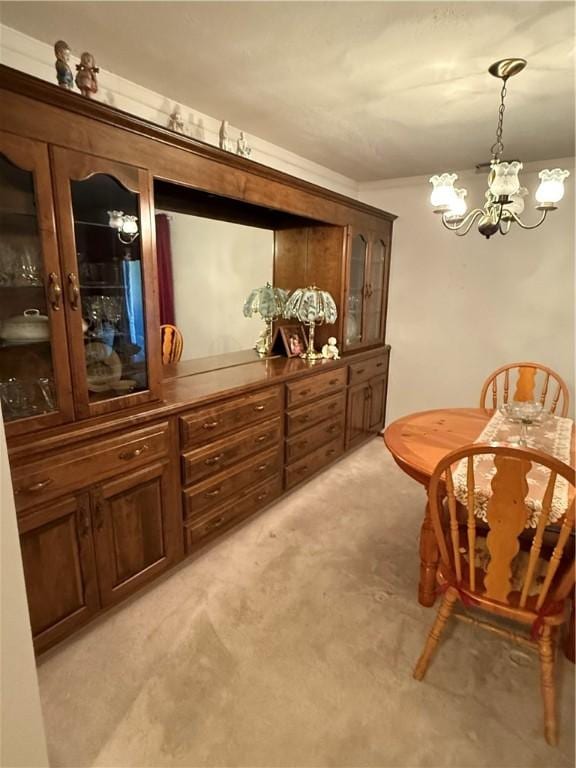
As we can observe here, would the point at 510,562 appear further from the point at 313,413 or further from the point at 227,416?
the point at 313,413

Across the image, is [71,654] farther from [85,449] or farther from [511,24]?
[511,24]

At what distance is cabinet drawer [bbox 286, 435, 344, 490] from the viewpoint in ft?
9.24

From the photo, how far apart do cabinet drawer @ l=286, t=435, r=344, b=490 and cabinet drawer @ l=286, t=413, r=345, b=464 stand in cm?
5

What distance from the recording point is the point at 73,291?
4.92 feet

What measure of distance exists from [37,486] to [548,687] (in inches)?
72.8

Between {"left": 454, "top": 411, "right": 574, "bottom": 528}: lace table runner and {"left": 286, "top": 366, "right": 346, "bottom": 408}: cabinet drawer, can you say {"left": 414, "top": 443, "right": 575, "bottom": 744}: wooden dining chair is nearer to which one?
{"left": 454, "top": 411, "right": 574, "bottom": 528}: lace table runner

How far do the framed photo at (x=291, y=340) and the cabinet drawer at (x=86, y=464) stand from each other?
4.72 feet

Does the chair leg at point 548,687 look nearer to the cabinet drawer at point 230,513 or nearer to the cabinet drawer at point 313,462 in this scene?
the cabinet drawer at point 230,513

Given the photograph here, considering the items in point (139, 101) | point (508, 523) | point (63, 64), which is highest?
point (139, 101)

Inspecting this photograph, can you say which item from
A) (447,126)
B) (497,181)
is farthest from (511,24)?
(447,126)

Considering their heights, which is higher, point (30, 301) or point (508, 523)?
point (30, 301)

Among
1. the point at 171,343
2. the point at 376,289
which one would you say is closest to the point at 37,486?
the point at 171,343

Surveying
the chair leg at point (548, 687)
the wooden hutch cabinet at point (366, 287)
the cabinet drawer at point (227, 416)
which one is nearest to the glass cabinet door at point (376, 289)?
the wooden hutch cabinet at point (366, 287)

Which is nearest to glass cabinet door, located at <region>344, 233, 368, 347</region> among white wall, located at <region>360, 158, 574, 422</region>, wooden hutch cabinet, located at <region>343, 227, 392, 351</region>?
wooden hutch cabinet, located at <region>343, 227, 392, 351</region>
